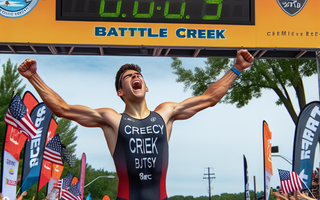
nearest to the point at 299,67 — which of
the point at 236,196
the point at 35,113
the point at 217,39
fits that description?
the point at 35,113

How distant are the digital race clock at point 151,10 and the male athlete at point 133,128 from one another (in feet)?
8.66

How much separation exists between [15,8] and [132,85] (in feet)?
11.8

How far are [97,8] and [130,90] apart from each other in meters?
2.98

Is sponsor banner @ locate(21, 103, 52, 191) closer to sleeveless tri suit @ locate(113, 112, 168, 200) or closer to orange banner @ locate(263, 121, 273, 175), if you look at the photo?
orange banner @ locate(263, 121, 273, 175)

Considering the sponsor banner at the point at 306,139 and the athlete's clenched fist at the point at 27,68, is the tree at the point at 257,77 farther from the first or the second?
the athlete's clenched fist at the point at 27,68

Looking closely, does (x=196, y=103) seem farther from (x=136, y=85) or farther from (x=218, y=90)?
(x=136, y=85)

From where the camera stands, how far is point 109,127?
4.98m

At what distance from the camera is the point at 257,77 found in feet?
64.8

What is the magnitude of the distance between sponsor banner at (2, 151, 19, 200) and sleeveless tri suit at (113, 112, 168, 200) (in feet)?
23.3

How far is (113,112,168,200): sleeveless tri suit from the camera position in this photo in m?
4.73

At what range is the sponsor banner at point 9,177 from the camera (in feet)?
36.3

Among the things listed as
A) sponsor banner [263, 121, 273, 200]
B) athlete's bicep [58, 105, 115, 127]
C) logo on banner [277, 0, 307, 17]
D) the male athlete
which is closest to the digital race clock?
logo on banner [277, 0, 307, 17]

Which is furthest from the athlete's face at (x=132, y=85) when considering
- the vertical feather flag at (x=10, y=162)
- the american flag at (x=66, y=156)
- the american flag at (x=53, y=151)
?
the american flag at (x=66, y=156)

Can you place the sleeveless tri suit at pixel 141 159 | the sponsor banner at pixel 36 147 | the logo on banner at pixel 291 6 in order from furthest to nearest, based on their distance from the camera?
1. the sponsor banner at pixel 36 147
2. the logo on banner at pixel 291 6
3. the sleeveless tri suit at pixel 141 159
